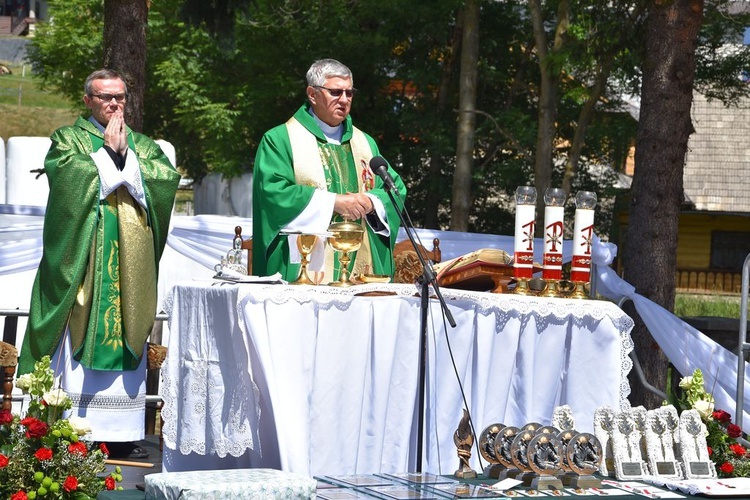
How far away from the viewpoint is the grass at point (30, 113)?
5544cm

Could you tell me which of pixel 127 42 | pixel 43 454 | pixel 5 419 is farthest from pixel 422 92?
pixel 43 454

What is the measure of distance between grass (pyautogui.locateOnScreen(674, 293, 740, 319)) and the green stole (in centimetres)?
1823

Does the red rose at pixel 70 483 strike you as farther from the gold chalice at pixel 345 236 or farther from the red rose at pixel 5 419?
the gold chalice at pixel 345 236

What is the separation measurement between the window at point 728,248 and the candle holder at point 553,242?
98.4 ft

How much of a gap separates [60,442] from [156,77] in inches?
954

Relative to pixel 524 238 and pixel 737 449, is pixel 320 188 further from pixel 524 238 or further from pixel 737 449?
pixel 737 449

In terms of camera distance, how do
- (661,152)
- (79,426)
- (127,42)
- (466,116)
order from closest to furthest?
(79,426) < (661,152) < (127,42) < (466,116)

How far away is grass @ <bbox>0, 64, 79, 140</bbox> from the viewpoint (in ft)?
182

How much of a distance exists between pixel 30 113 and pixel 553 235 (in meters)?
55.2

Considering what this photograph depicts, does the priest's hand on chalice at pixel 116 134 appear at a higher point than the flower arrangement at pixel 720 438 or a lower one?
higher

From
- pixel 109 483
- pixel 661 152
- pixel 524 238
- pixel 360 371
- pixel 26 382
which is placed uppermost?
pixel 661 152

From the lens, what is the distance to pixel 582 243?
547cm

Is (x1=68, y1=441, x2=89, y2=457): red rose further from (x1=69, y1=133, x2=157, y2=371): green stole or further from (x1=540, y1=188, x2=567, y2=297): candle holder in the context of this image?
(x1=540, y1=188, x2=567, y2=297): candle holder

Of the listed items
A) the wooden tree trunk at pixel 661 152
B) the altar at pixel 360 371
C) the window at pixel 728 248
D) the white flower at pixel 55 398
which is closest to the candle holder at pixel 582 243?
the altar at pixel 360 371
